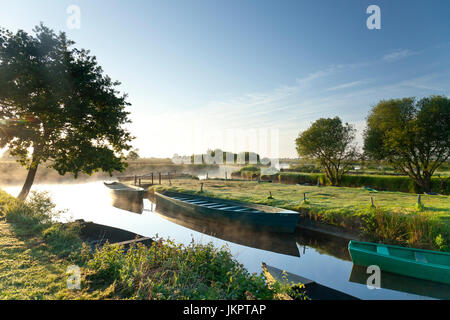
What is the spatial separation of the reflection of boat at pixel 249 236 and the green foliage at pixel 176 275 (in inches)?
271

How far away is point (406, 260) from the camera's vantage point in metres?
8.11

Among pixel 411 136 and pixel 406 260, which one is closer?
pixel 406 260

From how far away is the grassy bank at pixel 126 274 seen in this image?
4.57 meters

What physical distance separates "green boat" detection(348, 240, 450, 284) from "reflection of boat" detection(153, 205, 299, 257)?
3.22 meters

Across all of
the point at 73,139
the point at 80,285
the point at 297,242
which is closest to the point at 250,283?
the point at 80,285

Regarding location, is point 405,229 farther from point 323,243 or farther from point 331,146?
point 331,146

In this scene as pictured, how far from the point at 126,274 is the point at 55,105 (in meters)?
12.2

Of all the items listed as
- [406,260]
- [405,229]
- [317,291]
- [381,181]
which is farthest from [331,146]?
[317,291]

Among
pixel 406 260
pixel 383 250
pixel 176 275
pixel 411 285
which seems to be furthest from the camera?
pixel 383 250

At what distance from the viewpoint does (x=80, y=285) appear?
Answer: 4984mm

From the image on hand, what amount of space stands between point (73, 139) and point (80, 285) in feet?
37.2

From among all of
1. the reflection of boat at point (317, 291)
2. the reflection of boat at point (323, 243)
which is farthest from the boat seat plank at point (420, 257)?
the reflection of boat at point (317, 291)

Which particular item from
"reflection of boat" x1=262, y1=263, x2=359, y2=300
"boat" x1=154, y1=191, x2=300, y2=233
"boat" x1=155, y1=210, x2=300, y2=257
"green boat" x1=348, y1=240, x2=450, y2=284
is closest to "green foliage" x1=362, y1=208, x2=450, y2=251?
"green boat" x1=348, y1=240, x2=450, y2=284
